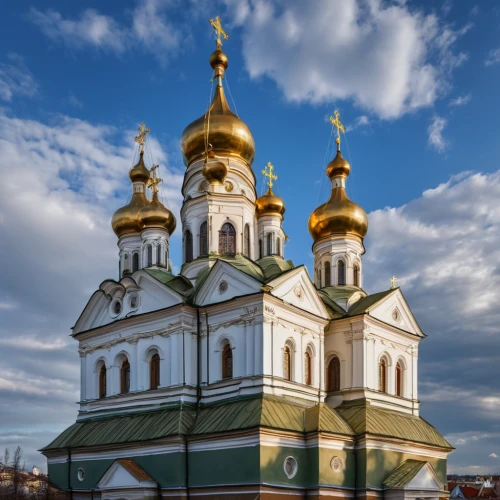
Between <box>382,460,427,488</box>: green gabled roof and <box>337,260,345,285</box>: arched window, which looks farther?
<box>337,260,345,285</box>: arched window

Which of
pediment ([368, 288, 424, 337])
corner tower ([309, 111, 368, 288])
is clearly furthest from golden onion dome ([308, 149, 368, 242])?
pediment ([368, 288, 424, 337])

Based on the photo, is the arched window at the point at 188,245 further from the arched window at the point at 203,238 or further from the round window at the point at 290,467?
the round window at the point at 290,467

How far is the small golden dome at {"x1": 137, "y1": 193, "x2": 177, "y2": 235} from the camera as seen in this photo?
89.1 ft

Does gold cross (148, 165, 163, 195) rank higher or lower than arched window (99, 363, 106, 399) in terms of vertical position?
higher

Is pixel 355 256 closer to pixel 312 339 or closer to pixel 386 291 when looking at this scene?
pixel 386 291

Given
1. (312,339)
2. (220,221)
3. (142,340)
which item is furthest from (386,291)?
(142,340)

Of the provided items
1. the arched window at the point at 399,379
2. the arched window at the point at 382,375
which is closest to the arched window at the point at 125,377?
the arched window at the point at 382,375

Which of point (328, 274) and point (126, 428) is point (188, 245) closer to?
point (328, 274)

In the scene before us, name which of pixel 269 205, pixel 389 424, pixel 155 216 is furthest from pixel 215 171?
pixel 389 424

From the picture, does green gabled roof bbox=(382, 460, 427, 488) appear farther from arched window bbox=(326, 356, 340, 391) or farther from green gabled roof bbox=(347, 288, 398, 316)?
green gabled roof bbox=(347, 288, 398, 316)

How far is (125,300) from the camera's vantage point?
79.4 feet

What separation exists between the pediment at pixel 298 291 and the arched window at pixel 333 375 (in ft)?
6.14

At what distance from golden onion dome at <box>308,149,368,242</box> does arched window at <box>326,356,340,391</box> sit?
5.22 m

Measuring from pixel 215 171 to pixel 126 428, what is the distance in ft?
29.7
